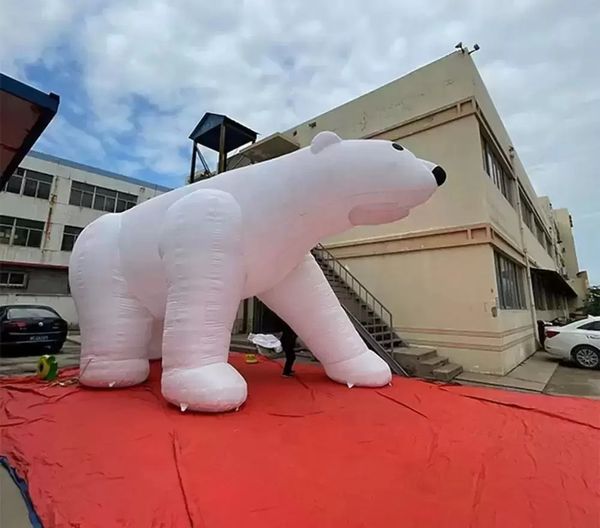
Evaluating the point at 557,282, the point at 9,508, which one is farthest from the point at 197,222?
the point at 557,282

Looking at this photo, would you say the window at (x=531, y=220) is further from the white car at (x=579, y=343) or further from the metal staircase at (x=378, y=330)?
the metal staircase at (x=378, y=330)

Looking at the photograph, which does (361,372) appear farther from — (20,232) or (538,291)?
(20,232)

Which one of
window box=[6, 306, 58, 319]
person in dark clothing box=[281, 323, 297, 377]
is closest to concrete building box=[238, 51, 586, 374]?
person in dark clothing box=[281, 323, 297, 377]

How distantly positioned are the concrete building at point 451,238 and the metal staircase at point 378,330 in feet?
0.72

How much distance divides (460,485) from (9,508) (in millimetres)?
2269

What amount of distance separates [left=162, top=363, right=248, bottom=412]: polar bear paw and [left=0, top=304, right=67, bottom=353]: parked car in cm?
662

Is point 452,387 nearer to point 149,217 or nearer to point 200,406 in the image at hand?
point 200,406

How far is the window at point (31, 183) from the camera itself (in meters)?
15.7

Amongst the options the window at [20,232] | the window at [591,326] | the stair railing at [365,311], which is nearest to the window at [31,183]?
the window at [20,232]

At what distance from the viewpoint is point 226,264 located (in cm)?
308

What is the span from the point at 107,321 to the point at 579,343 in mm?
8625

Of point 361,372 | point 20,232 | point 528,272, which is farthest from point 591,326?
point 20,232

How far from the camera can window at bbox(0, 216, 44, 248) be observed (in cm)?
1536

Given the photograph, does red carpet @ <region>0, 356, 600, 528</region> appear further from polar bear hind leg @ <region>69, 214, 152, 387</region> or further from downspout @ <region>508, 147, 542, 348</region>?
downspout @ <region>508, 147, 542, 348</region>
